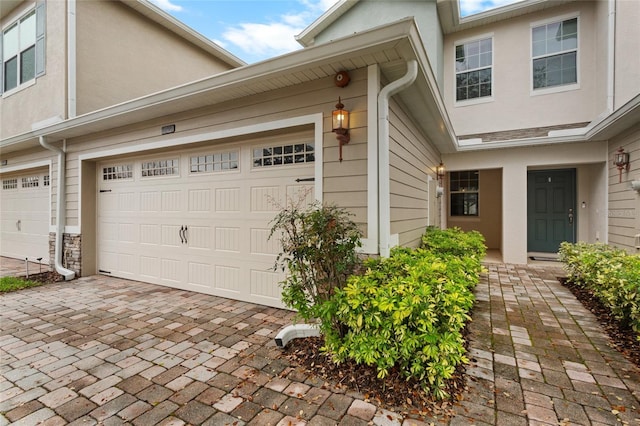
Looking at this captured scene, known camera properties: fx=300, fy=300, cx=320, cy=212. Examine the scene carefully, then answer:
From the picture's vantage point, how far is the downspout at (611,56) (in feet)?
18.2

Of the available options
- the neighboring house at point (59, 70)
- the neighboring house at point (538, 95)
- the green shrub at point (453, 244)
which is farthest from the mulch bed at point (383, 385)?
the neighboring house at point (59, 70)

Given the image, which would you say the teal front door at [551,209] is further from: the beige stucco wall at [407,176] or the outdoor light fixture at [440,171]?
the beige stucco wall at [407,176]

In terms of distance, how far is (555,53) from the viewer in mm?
6629

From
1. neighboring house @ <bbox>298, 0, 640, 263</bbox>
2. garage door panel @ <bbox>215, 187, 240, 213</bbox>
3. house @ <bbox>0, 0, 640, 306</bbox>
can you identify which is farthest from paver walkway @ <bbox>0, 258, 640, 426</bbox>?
neighboring house @ <bbox>298, 0, 640, 263</bbox>

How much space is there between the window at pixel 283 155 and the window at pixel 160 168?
1.60 m

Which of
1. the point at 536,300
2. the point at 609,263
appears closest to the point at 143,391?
the point at 536,300

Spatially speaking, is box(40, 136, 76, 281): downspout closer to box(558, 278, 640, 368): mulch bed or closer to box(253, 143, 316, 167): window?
box(253, 143, 316, 167): window

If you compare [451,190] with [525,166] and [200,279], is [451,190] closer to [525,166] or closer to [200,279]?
[525,166]

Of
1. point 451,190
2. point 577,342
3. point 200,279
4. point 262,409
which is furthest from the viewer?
point 451,190

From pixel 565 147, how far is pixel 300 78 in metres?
5.79

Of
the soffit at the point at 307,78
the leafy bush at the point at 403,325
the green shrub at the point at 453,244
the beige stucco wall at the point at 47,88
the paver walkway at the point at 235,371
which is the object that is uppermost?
the beige stucco wall at the point at 47,88

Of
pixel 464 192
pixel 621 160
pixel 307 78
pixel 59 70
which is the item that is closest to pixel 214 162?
pixel 307 78

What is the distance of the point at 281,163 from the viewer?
147 inches

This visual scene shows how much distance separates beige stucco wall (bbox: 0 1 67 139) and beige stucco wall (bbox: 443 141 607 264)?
8667mm
